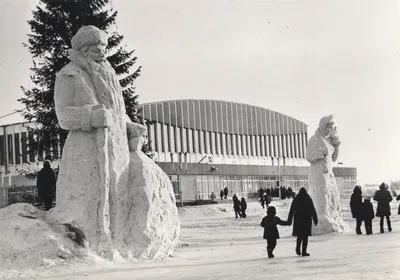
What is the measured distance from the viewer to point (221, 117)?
219ft

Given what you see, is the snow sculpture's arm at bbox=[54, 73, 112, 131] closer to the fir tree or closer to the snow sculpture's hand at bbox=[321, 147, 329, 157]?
the snow sculpture's hand at bbox=[321, 147, 329, 157]

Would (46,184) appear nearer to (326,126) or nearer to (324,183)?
(324,183)

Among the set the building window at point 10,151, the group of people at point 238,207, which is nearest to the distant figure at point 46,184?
the group of people at point 238,207

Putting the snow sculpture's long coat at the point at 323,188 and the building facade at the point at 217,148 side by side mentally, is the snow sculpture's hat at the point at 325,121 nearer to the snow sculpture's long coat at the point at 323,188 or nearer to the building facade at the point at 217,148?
the snow sculpture's long coat at the point at 323,188

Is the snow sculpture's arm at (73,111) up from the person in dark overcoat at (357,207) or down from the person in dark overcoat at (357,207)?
up

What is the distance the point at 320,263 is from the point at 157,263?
2.73 metres

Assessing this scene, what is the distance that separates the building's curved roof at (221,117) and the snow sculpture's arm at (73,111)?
3978cm

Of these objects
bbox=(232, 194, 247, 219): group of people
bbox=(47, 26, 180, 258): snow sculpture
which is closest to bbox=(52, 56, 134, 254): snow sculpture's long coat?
bbox=(47, 26, 180, 258): snow sculpture

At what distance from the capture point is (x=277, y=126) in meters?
76.2

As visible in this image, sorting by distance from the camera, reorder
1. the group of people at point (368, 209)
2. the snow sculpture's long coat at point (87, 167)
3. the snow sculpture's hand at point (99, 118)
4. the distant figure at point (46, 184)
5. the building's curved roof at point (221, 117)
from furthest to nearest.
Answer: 1. the building's curved roof at point (221, 117)
2. the group of people at point (368, 209)
3. the distant figure at point (46, 184)
4. the snow sculpture's hand at point (99, 118)
5. the snow sculpture's long coat at point (87, 167)

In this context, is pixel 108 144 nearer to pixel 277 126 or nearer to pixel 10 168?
pixel 10 168

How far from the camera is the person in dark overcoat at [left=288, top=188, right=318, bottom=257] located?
13.4 metres

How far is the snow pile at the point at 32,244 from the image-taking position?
11156 millimetres

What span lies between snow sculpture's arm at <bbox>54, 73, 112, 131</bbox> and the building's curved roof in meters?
39.8
